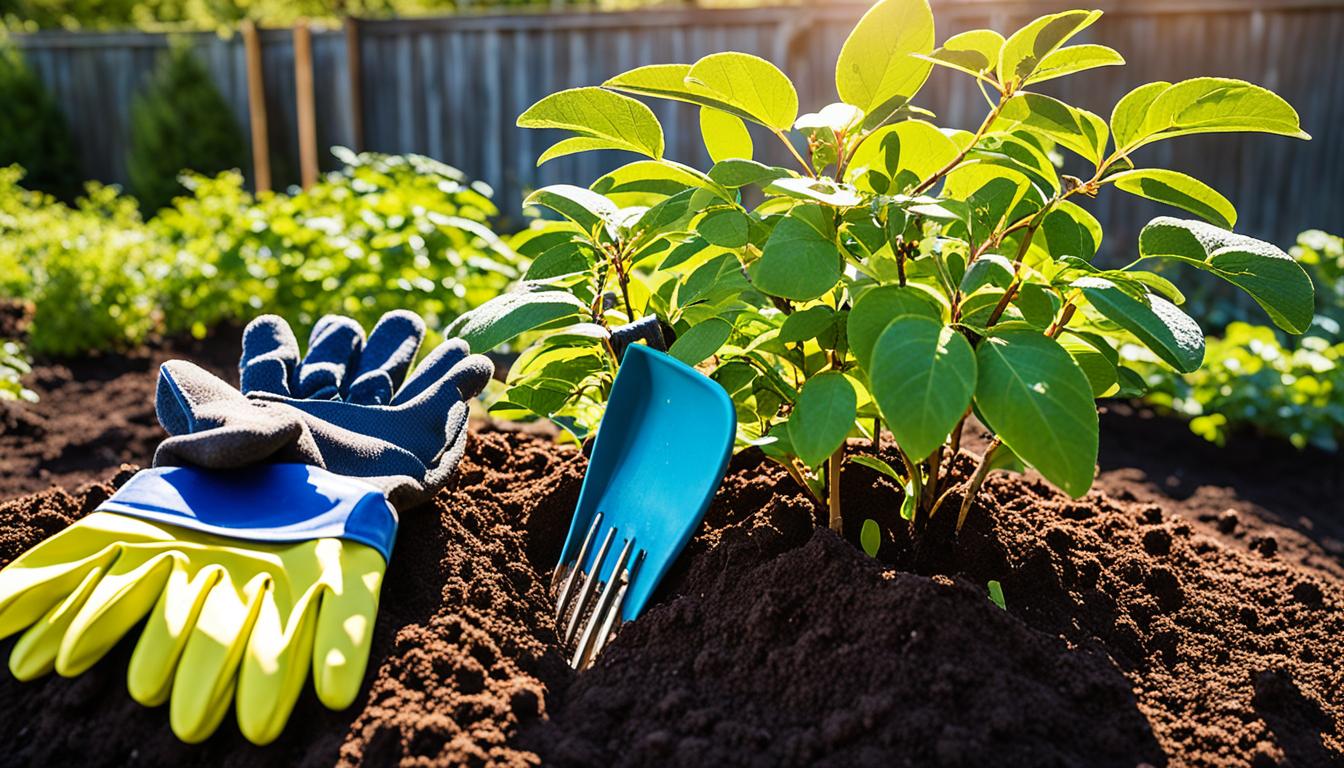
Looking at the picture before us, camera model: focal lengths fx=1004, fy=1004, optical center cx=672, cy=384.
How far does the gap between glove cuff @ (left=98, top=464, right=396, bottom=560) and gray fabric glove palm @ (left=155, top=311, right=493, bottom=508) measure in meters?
0.04

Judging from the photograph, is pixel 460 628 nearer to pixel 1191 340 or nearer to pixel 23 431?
pixel 1191 340

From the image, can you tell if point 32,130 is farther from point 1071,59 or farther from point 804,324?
point 1071,59

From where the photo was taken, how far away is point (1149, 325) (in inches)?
47.8

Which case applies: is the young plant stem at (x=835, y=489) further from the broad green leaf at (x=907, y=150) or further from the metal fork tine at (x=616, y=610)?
the broad green leaf at (x=907, y=150)

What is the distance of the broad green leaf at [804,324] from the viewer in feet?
4.50

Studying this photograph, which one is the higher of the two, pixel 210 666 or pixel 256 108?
pixel 256 108

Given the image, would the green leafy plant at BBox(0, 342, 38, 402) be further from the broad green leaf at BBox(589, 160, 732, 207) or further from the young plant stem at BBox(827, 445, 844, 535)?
the young plant stem at BBox(827, 445, 844, 535)

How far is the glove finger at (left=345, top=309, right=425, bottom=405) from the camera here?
2.03 m

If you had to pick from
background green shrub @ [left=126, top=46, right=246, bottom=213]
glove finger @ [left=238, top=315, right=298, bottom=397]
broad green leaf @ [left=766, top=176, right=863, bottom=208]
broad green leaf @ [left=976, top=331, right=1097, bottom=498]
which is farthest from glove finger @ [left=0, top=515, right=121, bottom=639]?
background green shrub @ [left=126, top=46, right=246, bottom=213]

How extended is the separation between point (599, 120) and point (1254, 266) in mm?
935

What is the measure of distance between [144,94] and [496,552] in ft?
32.9

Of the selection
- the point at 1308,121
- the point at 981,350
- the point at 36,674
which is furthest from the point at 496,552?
the point at 1308,121

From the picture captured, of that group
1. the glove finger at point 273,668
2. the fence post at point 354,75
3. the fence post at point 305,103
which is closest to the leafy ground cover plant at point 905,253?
the glove finger at point 273,668

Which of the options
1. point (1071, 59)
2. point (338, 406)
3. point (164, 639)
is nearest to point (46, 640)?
point (164, 639)
